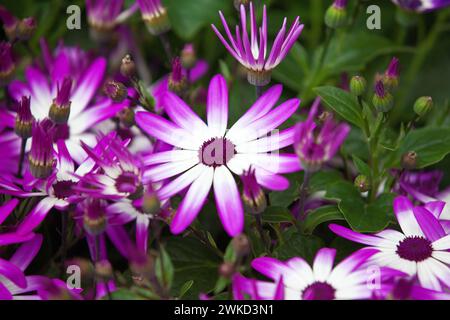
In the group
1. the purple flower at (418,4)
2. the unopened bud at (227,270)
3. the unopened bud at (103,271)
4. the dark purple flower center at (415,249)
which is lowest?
the unopened bud at (227,270)

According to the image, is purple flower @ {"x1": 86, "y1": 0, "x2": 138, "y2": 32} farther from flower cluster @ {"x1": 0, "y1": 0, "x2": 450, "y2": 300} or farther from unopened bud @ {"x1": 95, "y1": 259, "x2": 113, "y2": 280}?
unopened bud @ {"x1": 95, "y1": 259, "x2": 113, "y2": 280}

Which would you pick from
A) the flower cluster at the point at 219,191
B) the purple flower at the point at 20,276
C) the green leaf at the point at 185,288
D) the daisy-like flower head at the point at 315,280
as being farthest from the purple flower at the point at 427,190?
the purple flower at the point at 20,276

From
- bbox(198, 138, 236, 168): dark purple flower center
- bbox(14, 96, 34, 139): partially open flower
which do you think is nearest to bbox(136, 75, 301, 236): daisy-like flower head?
bbox(198, 138, 236, 168): dark purple flower center

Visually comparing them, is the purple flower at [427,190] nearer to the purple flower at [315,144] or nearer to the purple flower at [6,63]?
the purple flower at [315,144]

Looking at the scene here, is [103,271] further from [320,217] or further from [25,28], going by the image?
[25,28]
